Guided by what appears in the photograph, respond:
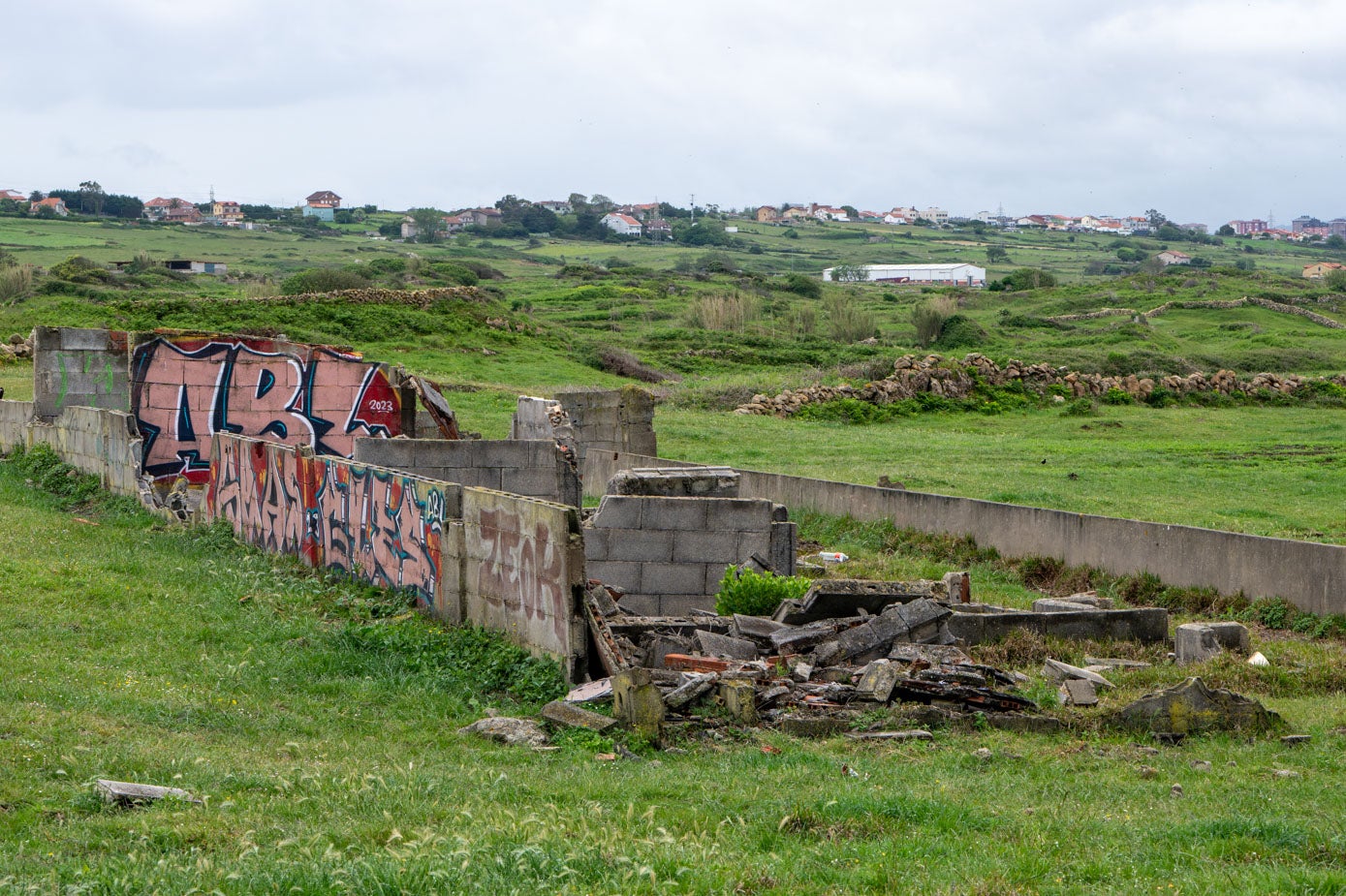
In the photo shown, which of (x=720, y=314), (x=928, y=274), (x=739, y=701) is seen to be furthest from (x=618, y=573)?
(x=928, y=274)

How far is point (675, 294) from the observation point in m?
79.4

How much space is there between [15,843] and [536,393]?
102 ft

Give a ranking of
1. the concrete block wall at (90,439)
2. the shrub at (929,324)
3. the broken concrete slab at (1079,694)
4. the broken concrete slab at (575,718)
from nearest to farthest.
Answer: the broken concrete slab at (575,718) → the broken concrete slab at (1079,694) → the concrete block wall at (90,439) → the shrub at (929,324)

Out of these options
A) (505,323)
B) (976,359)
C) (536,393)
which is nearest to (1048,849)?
(536,393)

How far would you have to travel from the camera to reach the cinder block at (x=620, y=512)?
575 inches

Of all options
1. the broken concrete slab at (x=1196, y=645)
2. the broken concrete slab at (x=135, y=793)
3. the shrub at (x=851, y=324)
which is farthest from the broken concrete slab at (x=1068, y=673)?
the shrub at (x=851, y=324)

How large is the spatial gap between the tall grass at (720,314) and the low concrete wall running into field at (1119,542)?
40.6 m

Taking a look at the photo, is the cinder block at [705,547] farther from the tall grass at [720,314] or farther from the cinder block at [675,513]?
the tall grass at [720,314]

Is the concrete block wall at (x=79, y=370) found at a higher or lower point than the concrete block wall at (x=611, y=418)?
higher

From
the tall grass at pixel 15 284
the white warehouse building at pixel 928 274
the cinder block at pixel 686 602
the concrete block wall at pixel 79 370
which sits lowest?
the cinder block at pixel 686 602

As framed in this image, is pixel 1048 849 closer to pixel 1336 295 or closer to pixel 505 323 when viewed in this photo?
pixel 505 323

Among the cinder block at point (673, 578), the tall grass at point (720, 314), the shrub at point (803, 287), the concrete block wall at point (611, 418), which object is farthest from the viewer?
the shrub at point (803, 287)

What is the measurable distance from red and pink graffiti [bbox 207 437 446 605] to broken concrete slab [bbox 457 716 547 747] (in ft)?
11.7

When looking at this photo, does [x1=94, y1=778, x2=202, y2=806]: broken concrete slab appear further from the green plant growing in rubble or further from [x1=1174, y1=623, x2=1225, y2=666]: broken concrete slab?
[x1=1174, y1=623, x2=1225, y2=666]: broken concrete slab
